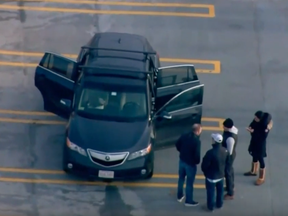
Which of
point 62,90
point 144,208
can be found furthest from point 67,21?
point 144,208

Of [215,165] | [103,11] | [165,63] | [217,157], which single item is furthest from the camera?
[103,11]

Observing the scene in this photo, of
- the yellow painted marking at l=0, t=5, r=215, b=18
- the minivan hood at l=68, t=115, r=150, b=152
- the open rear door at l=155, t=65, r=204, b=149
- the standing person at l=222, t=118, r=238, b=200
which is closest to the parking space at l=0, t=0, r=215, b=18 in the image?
the yellow painted marking at l=0, t=5, r=215, b=18

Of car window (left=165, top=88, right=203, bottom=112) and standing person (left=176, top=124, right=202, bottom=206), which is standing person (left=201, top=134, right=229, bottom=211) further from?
car window (left=165, top=88, right=203, bottom=112)

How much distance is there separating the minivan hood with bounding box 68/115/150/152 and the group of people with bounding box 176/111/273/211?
3.35 ft

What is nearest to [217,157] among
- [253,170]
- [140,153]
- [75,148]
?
[140,153]

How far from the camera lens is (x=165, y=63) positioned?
18328 millimetres

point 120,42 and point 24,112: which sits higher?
point 120,42

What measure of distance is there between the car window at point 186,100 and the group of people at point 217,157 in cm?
157

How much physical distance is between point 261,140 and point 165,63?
4.80 meters

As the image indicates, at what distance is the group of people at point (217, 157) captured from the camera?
43.5 ft

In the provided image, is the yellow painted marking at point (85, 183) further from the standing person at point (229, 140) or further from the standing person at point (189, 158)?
the standing person at point (229, 140)

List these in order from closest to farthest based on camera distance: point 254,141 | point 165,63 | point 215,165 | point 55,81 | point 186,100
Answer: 1. point 215,165
2. point 254,141
3. point 186,100
4. point 55,81
5. point 165,63

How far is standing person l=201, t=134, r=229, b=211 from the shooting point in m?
13.2

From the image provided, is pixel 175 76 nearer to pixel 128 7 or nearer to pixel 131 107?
pixel 131 107
